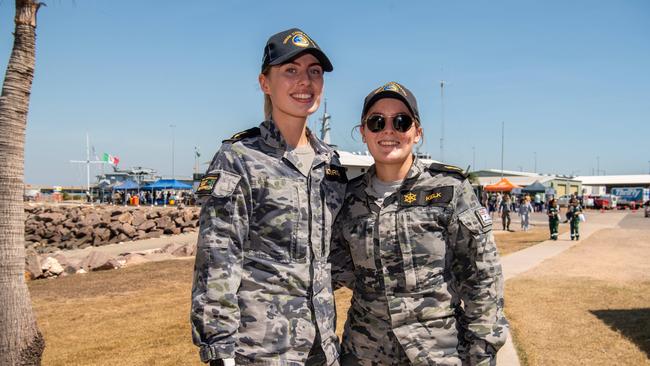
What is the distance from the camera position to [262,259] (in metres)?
2.22

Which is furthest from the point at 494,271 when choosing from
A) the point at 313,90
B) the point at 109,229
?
the point at 109,229

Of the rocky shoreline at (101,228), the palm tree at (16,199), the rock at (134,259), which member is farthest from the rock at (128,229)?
the palm tree at (16,199)

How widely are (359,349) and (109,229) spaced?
25144mm

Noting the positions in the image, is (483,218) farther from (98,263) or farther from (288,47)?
(98,263)

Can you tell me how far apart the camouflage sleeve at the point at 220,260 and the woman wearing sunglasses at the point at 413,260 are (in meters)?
0.67

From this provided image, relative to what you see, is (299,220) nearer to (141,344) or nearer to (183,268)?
(141,344)

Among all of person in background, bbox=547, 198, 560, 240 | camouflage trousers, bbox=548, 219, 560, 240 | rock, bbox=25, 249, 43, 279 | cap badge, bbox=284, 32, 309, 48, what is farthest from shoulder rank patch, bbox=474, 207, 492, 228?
camouflage trousers, bbox=548, 219, 560, 240

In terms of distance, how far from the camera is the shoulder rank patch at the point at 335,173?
→ 99.5 inches

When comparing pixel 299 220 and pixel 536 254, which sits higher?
pixel 299 220

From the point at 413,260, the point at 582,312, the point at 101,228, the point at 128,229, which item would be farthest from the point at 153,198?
the point at 413,260

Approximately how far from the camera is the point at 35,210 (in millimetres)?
35781

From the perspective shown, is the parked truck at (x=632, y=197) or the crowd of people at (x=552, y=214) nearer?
the crowd of people at (x=552, y=214)

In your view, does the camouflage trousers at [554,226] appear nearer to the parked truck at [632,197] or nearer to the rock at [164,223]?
the rock at [164,223]

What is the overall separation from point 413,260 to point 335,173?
1.95ft
